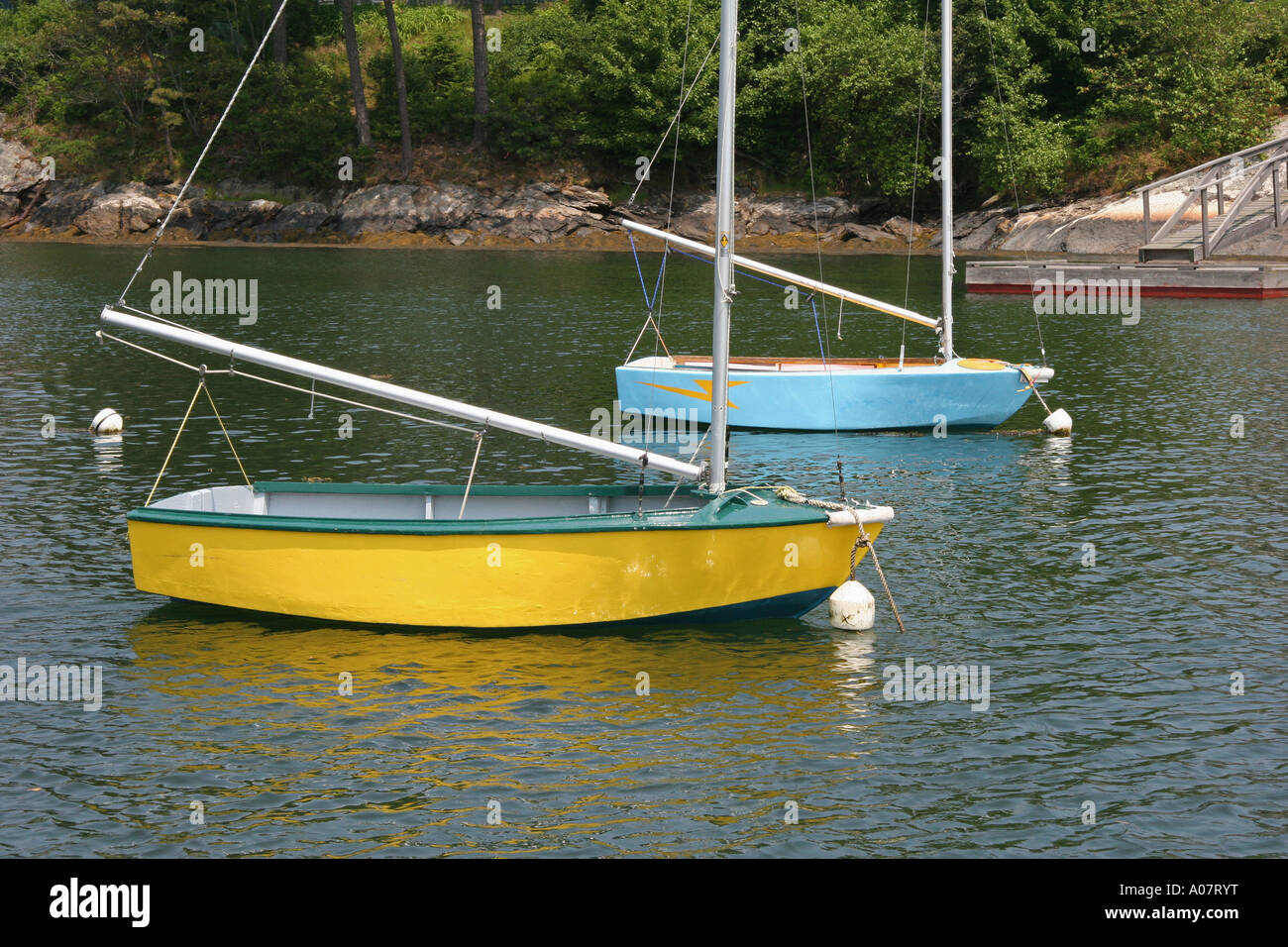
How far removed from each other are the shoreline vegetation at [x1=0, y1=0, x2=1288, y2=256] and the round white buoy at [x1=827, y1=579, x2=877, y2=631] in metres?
68.3

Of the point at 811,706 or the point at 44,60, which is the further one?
the point at 44,60

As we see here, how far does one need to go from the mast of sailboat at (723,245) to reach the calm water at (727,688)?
2831 millimetres

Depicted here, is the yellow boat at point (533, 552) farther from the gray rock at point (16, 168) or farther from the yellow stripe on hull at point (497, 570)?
the gray rock at point (16, 168)

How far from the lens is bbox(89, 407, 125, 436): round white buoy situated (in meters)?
32.7

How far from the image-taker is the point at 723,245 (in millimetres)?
19188

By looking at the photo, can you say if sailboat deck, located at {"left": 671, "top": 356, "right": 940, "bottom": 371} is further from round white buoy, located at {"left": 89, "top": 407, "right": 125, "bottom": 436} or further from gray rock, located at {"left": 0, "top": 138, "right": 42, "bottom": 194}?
gray rock, located at {"left": 0, "top": 138, "right": 42, "bottom": 194}

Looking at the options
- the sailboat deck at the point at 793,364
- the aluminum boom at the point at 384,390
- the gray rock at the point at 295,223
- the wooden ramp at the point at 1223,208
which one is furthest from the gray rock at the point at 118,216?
the aluminum boom at the point at 384,390

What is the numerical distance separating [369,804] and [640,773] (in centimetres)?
294

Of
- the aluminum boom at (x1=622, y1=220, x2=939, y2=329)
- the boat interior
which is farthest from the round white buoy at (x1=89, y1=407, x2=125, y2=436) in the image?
the aluminum boom at (x1=622, y1=220, x2=939, y2=329)

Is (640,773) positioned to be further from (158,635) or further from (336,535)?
(158,635)

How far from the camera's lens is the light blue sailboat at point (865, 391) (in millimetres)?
34031

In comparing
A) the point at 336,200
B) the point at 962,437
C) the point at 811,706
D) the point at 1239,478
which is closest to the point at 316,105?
the point at 336,200

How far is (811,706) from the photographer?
17.2 meters

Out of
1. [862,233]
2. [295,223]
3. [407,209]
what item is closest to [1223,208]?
[862,233]
